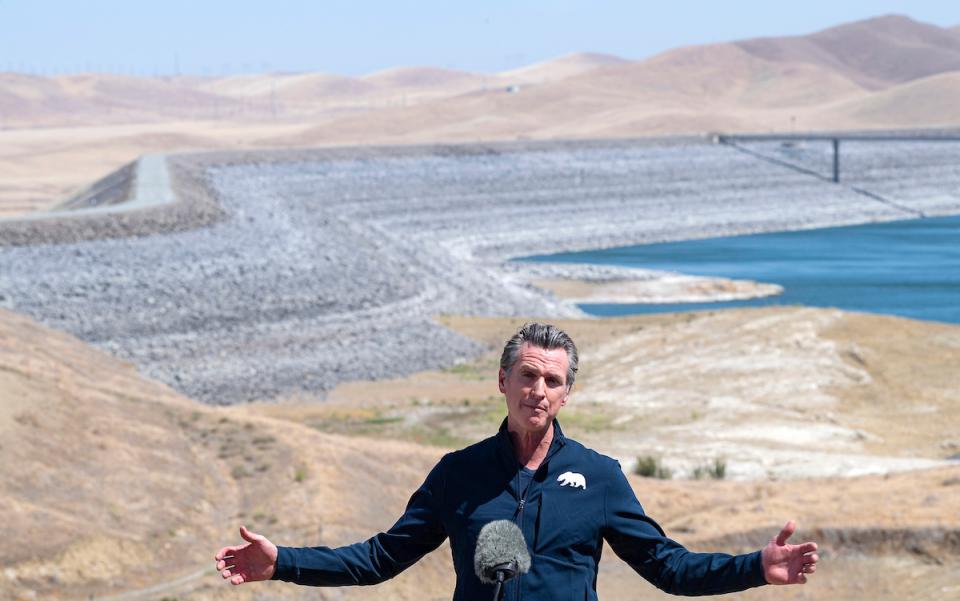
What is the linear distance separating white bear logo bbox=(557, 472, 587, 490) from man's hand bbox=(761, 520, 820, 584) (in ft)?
1.62

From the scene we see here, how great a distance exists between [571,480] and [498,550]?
37 cm

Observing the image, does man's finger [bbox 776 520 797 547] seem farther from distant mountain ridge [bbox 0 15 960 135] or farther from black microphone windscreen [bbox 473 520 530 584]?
distant mountain ridge [bbox 0 15 960 135]

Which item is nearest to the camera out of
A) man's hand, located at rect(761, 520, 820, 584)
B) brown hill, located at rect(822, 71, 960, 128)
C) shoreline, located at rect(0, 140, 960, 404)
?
man's hand, located at rect(761, 520, 820, 584)

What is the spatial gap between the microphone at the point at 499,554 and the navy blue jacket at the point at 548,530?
11 centimetres

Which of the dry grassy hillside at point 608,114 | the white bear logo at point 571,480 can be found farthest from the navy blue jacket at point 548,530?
the dry grassy hillside at point 608,114

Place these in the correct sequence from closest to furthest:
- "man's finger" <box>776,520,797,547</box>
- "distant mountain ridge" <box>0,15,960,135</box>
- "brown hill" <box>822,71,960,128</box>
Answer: "man's finger" <box>776,520,797,547</box> < "distant mountain ridge" <box>0,15,960,135</box> < "brown hill" <box>822,71,960,128</box>

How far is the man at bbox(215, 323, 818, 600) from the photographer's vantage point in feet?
11.5

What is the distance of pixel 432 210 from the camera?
6119 centimetres

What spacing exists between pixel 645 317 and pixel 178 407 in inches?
771

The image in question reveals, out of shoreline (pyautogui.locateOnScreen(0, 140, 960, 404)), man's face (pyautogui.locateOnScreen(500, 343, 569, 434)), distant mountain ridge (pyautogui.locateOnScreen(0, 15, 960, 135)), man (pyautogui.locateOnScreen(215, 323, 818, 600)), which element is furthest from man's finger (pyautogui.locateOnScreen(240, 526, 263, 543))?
distant mountain ridge (pyautogui.locateOnScreen(0, 15, 960, 135))

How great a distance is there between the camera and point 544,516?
3514mm

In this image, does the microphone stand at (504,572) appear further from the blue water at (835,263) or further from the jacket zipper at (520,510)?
the blue water at (835,263)

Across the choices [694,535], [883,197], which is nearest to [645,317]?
[694,535]

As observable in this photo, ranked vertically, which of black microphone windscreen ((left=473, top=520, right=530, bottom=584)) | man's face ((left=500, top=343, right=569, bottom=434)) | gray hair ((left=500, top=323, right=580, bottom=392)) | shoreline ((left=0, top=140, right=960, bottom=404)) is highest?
gray hair ((left=500, top=323, right=580, bottom=392))
